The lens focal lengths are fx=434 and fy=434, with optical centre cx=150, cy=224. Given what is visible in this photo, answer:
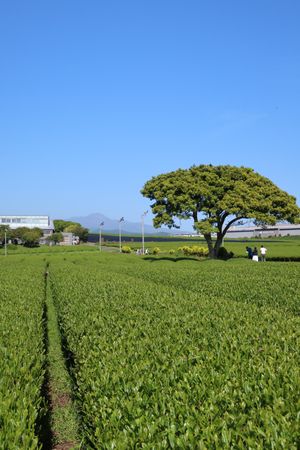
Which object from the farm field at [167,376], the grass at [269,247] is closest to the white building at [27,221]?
the grass at [269,247]

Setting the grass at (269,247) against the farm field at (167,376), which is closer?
the farm field at (167,376)

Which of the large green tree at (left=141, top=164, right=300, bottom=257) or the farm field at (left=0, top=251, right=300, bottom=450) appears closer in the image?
the farm field at (left=0, top=251, right=300, bottom=450)

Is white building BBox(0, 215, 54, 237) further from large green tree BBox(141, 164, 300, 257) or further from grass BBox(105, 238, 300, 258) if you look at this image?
large green tree BBox(141, 164, 300, 257)

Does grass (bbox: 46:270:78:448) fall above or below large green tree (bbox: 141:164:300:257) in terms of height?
below

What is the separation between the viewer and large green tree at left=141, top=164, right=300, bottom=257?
48.5 meters

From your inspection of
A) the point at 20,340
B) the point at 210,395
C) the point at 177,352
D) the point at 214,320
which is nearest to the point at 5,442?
the point at 210,395

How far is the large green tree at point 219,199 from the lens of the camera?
159 feet

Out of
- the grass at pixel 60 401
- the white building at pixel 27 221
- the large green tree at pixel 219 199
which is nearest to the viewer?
the grass at pixel 60 401

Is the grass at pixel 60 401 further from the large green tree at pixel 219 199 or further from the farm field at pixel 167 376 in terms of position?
the large green tree at pixel 219 199

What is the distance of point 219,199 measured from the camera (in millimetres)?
50188

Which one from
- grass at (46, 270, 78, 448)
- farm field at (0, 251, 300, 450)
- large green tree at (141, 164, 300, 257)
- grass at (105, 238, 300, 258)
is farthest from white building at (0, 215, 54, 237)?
farm field at (0, 251, 300, 450)

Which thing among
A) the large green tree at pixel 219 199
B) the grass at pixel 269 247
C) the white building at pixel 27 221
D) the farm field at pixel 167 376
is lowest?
the farm field at pixel 167 376

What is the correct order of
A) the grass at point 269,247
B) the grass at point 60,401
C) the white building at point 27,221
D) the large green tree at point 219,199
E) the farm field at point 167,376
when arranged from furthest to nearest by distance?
the white building at point 27,221, the grass at point 269,247, the large green tree at point 219,199, the grass at point 60,401, the farm field at point 167,376

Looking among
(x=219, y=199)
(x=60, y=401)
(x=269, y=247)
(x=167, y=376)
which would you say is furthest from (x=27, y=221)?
(x=167, y=376)
